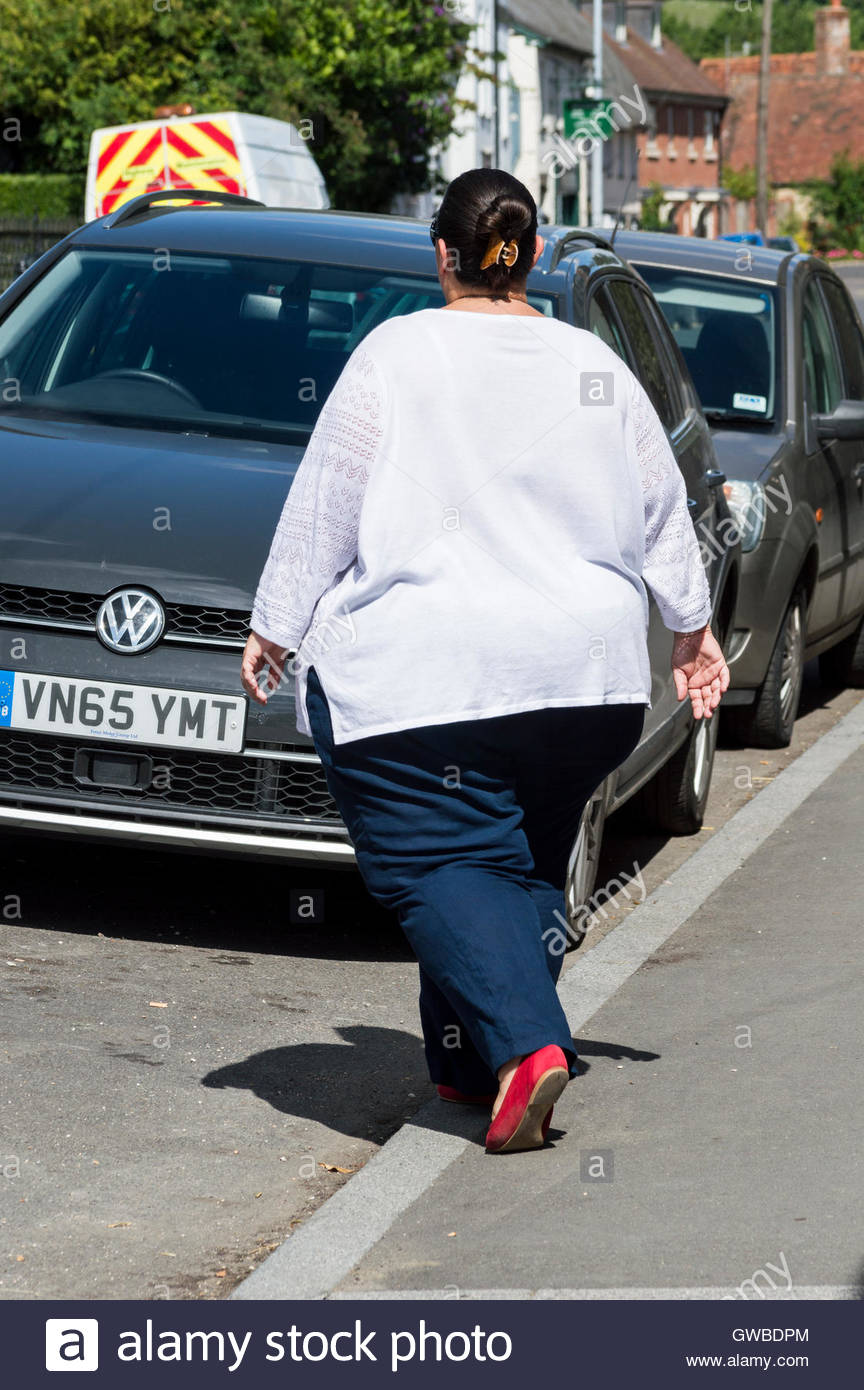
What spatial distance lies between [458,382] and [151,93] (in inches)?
1064

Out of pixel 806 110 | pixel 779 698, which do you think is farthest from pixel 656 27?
pixel 779 698

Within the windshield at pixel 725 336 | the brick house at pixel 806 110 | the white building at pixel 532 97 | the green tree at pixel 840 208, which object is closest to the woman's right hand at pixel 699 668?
the windshield at pixel 725 336

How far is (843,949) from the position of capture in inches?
239

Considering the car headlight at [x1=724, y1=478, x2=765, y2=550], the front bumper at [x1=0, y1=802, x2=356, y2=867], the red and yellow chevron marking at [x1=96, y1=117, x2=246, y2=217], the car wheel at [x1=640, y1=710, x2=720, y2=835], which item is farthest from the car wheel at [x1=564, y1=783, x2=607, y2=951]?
the red and yellow chevron marking at [x1=96, y1=117, x2=246, y2=217]

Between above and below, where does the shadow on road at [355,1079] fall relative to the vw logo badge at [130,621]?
below

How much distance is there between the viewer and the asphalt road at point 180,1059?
3941 millimetres

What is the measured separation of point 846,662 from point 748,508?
9.15 ft

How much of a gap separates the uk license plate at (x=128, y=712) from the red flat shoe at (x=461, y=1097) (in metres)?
1.20

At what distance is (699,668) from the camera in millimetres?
4430

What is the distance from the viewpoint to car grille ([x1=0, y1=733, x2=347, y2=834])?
→ 5516 mm

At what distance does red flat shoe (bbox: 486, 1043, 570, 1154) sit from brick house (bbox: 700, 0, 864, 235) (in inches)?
4391

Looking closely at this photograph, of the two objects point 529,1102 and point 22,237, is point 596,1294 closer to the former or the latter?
point 529,1102

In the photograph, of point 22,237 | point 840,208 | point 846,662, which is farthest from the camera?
point 840,208
